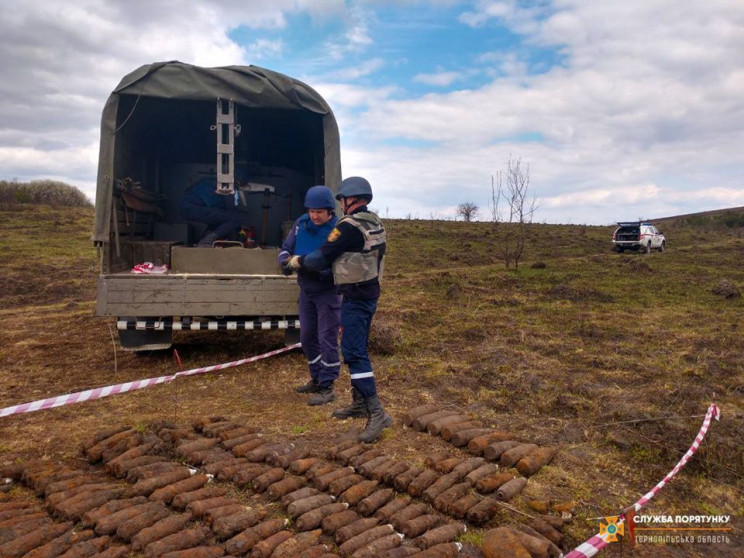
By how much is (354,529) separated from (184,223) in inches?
260

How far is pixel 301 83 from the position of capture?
6.63 metres

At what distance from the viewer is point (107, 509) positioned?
314 cm

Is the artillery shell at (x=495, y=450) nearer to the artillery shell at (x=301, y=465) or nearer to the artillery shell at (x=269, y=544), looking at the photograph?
the artillery shell at (x=301, y=465)

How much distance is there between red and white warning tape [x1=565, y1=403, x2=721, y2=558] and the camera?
9.30ft

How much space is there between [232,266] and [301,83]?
2.32 metres

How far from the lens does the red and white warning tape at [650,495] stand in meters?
2.83

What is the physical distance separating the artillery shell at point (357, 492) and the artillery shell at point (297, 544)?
1.23ft

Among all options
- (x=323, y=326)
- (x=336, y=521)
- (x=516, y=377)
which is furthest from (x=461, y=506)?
(x=516, y=377)

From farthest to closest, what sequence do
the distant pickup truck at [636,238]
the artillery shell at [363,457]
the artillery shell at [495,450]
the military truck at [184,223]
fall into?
1. the distant pickup truck at [636,238]
2. the military truck at [184,223]
3. the artillery shell at [495,450]
4. the artillery shell at [363,457]

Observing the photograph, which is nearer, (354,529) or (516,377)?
(354,529)

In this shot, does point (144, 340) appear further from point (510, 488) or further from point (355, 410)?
point (510, 488)

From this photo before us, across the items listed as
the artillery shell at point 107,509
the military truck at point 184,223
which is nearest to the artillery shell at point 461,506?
the artillery shell at point 107,509

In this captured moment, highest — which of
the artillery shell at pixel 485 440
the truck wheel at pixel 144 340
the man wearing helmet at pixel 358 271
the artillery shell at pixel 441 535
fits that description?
the man wearing helmet at pixel 358 271

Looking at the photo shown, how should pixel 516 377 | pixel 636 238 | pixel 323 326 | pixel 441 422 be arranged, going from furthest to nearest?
pixel 636 238 → pixel 516 377 → pixel 323 326 → pixel 441 422
